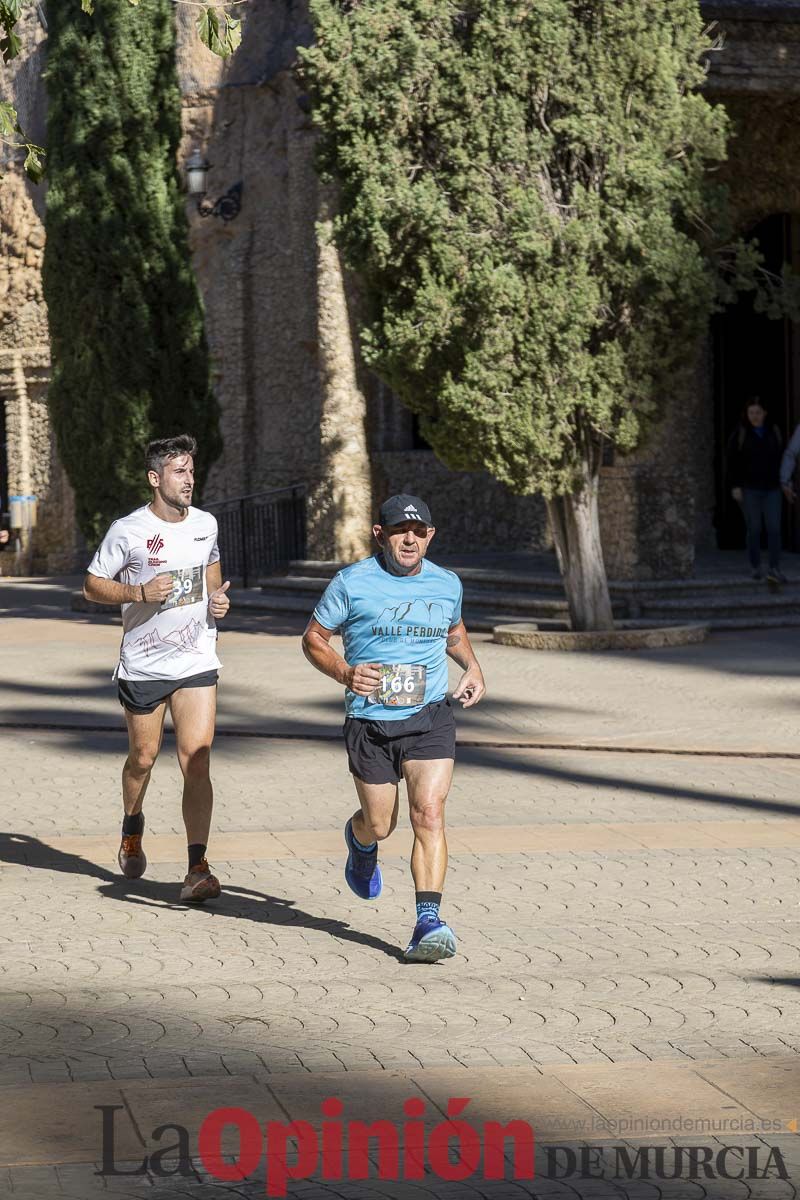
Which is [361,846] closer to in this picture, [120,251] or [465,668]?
[465,668]

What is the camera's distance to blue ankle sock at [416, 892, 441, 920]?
23.1 feet

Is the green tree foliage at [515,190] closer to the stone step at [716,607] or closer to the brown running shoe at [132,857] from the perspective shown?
the stone step at [716,607]

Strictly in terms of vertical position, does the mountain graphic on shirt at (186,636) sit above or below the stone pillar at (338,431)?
below

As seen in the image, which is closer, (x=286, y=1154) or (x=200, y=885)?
(x=286, y=1154)

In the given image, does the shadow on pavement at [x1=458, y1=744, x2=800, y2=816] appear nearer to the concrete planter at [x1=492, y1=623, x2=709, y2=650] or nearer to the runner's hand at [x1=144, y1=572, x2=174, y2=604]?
the runner's hand at [x1=144, y1=572, x2=174, y2=604]

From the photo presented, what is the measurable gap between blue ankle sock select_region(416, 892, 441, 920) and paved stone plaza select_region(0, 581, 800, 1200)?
0.19 metres

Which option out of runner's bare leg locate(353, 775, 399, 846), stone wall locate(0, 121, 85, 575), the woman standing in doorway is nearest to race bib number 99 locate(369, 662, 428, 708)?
runner's bare leg locate(353, 775, 399, 846)

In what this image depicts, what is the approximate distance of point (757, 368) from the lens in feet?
81.6

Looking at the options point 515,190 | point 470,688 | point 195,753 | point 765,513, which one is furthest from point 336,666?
point 765,513

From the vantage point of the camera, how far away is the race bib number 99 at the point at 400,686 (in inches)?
285

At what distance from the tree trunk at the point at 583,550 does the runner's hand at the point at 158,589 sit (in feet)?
32.2

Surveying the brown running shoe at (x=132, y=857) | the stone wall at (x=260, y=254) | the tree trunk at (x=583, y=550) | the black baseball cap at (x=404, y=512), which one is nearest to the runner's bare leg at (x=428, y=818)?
the black baseball cap at (x=404, y=512)

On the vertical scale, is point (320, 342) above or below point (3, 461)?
above

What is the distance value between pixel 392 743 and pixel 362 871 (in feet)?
1.93
